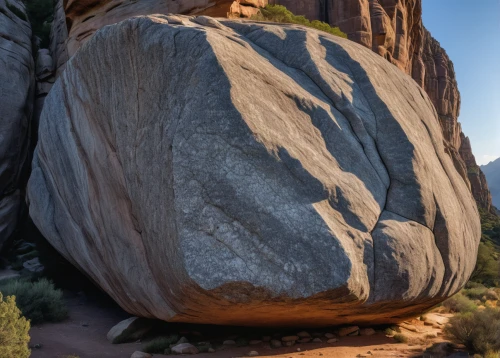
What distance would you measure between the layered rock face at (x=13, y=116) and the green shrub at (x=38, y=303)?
844 centimetres

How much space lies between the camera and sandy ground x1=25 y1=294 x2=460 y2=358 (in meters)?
7.14

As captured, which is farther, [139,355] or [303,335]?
[303,335]

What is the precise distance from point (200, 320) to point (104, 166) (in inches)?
144

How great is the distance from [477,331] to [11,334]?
7.22 m

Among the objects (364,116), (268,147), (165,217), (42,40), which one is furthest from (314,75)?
(42,40)

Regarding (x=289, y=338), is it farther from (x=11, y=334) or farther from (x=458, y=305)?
(x=458, y=305)

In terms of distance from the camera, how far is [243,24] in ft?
31.0

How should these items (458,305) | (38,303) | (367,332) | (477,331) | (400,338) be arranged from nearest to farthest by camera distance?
(477,331) → (400,338) → (367,332) → (38,303) → (458,305)

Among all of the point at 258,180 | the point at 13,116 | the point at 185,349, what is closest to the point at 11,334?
the point at 185,349

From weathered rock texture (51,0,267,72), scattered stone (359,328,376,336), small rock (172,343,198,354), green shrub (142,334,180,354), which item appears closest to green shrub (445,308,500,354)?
scattered stone (359,328,376,336)

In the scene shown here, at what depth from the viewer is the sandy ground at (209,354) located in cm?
714

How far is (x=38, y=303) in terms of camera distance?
412 inches

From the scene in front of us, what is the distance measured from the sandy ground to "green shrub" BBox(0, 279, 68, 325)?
0.25m

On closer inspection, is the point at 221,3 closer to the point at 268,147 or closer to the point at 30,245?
the point at 268,147
